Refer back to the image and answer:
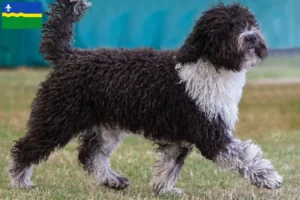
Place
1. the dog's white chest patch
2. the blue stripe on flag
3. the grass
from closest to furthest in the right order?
the dog's white chest patch → the grass → the blue stripe on flag

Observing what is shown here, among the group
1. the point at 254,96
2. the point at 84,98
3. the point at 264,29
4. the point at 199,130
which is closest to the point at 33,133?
the point at 84,98

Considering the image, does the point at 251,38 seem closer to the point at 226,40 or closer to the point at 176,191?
the point at 226,40

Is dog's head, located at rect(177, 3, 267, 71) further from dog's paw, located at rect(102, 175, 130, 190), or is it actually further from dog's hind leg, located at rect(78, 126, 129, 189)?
dog's paw, located at rect(102, 175, 130, 190)

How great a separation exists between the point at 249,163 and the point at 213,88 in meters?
0.73

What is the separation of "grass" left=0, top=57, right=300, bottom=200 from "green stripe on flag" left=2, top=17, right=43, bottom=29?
4.15 feet

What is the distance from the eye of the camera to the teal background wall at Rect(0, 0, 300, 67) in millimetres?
13109

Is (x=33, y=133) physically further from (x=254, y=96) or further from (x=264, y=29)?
(x=254, y=96)

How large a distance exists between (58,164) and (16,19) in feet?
12.3

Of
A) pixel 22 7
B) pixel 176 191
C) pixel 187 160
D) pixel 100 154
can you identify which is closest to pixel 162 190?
pixel 176 191

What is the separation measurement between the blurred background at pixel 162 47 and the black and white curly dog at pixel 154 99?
1440mm

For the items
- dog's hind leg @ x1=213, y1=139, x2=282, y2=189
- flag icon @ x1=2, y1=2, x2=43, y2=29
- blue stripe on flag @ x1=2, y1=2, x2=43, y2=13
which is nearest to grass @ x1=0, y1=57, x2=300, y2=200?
dog's hind leg @ x1=213, y1=139, x2=282, y2=189

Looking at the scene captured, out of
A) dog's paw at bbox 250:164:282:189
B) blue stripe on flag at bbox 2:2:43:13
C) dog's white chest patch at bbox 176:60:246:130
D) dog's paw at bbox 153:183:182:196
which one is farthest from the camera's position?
blue stripe on flag at bbox 2:2:43:13

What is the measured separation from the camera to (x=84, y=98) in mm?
7441

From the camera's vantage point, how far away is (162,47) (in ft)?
43.2
